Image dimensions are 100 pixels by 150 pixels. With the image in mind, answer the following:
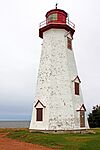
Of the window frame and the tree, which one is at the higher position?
the window frame

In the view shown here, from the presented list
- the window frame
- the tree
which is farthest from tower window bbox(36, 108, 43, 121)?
the tree

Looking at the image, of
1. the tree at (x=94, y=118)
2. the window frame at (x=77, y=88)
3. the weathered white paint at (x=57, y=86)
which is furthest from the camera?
the tree at (x=94, y=118)

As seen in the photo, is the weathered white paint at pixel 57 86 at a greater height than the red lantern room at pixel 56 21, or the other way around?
the red lantern room at pixel 56 21

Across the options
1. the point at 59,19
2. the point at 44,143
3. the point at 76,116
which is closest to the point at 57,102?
the point at 76,116

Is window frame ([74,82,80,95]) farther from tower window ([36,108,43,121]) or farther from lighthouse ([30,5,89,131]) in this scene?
tower window ([36,108,43,121])

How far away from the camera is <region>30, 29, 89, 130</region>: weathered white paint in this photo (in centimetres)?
2430

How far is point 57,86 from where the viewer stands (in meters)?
25.0

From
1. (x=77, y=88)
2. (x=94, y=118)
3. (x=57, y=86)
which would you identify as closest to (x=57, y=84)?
(x=57, y=86)

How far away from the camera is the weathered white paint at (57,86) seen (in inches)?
957

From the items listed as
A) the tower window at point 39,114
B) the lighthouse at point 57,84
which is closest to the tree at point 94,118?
the lighthouse at point 57,84

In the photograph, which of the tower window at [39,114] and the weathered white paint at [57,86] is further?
the tower window at [39,114]

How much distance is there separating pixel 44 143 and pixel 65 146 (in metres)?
2.11

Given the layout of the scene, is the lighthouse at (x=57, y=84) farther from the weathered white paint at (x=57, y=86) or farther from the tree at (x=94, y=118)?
the tree at (x=94, y=118)

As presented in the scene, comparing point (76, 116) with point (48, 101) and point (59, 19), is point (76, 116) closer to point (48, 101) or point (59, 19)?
point (48, 101)
